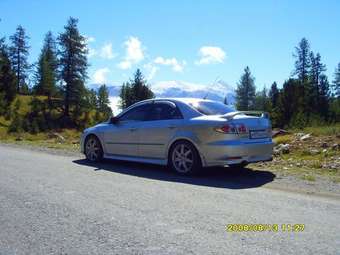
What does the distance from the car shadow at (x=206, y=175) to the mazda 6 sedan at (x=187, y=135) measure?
0.77 feet

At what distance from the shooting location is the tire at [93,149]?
36.7ft

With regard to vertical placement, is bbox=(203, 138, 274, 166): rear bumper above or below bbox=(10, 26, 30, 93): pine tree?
below

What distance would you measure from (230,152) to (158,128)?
1880 mm

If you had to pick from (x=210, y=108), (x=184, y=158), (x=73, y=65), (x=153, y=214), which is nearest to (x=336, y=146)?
(x=210, y=108)

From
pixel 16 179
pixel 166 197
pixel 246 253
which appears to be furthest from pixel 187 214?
pixel 16 179

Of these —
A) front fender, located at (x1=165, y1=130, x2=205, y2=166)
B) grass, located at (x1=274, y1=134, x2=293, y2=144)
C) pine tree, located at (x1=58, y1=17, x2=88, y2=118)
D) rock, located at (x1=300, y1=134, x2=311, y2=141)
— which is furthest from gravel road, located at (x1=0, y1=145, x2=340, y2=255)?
pine tree, located at (x1=58, y1=17, x2=88, y2=118)

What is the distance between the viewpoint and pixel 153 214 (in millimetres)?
5617

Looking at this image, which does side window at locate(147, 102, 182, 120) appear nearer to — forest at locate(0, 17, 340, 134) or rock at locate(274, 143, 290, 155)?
rock at locate(274, 143, 290, 155)

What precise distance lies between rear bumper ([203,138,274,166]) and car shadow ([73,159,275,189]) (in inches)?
14.2

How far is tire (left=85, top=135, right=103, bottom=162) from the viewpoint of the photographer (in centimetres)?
1119

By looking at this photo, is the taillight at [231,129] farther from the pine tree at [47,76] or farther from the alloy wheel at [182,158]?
the pine tree at [47,76]
